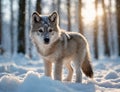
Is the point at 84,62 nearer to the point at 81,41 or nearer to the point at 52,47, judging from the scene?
the point at 81,41

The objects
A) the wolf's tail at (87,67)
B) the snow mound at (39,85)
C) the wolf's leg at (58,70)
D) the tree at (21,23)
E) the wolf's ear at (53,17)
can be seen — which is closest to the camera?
the snow mound at (39,85)

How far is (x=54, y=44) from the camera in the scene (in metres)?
8.43

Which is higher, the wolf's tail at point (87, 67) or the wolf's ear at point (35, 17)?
the wolf's ear at point (35, 17)

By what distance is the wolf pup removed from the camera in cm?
827

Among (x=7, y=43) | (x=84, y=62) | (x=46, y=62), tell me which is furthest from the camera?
(x=7, y=43)

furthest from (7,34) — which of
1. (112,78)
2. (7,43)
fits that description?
(112,78)

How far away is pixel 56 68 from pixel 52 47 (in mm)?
514

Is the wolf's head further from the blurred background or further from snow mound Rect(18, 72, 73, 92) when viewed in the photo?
the blurred background

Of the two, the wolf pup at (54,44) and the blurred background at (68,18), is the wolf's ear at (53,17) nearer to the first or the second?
the wolf pup at (54,44)

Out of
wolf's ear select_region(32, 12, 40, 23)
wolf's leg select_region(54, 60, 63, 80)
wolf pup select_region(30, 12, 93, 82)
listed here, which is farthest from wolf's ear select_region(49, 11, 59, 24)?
wolf's leg select_region(54, 60, 63, 80)

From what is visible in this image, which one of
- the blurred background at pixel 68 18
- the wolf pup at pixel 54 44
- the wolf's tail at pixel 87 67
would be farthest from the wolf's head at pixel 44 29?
the blurred background at pixel 68 18

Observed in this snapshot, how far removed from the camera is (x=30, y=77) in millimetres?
6488

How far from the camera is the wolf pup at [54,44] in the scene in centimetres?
827

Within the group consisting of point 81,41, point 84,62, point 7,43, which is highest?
point 81,41
